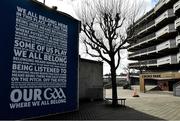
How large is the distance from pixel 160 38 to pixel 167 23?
353 cm

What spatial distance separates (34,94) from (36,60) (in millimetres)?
1681

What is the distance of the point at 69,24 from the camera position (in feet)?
44.8

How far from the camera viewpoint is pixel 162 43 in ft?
149

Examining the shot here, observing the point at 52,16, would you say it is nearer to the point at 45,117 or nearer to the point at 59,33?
the point at 59,33

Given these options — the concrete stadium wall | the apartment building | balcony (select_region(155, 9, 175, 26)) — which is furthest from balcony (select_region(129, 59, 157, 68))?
the concrete stadium wall

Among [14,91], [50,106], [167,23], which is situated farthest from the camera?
[167,23]

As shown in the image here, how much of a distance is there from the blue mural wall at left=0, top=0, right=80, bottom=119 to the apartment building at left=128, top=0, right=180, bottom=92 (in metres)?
20.8

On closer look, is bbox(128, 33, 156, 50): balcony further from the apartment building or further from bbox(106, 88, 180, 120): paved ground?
bbox(106, 88, 180, 120): paved ground

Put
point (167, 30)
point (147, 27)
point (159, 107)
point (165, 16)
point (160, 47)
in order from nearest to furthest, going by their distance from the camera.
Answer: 1. point (159, 107)
2. point (167, 30)
3. point (165, 16)
4. point (160, 47)
5. point (147, 27)

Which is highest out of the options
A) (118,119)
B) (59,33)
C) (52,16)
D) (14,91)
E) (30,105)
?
(52,16)

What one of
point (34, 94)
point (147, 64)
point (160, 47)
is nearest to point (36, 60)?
point (34, 94)

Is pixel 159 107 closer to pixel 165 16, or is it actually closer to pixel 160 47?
pixel 165 16

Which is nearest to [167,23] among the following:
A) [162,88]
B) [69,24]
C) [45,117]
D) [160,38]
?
[160,38]

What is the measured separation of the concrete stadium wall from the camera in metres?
18.8
